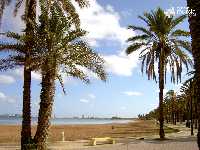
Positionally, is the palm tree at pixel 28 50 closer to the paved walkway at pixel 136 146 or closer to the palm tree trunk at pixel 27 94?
the palm tree trunk at pixel 27 94

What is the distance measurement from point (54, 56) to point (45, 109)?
2.67 m

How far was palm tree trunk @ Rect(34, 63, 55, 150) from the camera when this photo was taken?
19562 millimetres

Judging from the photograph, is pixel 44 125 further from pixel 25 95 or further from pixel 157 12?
pixel 157 12

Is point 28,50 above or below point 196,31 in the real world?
above

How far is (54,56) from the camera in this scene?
19.3m

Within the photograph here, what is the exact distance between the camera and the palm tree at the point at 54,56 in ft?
63.9

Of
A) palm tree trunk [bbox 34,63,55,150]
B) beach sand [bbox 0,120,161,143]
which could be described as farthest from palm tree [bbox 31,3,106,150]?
beach sand [bbox 0,120,161,143]

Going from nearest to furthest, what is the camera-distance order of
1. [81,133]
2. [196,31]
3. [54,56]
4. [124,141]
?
[196,31], [54,56], [124,141], [81,133]

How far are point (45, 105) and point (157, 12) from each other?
1354 cm

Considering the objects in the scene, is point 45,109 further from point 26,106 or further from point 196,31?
point 196,31

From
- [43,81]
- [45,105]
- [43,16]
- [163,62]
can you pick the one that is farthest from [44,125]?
[163,62]

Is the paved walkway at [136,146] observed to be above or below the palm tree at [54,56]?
below

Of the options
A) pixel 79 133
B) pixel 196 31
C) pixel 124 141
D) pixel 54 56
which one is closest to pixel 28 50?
pixel 54 56

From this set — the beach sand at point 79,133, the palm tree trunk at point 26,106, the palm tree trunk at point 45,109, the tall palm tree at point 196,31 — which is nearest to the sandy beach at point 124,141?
the beach sand at point 79,133
